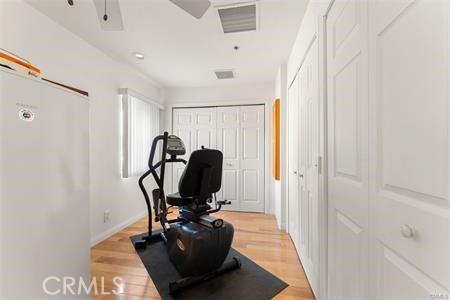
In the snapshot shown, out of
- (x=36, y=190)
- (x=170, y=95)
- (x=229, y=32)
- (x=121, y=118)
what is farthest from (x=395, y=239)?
(x=170, y=95)

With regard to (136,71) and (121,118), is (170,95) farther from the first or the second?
(121,118)

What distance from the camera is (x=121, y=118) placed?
303cm

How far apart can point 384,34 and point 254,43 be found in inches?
72.9

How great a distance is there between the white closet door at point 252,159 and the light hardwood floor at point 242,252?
73 centimetres

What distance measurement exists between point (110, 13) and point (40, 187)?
1.49 meters

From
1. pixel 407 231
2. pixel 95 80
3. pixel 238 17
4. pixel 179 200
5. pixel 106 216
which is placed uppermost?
pixel 238 17

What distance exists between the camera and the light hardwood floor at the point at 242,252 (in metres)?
1.67

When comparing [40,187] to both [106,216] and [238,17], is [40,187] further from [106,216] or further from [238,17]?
[238,17]

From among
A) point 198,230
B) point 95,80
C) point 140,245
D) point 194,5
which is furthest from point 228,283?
point 95,80

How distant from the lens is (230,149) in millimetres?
3986

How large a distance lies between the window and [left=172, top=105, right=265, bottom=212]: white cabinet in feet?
2.58

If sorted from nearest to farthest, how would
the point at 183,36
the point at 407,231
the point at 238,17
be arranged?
the point at 407,231 < the point at 238,17 < the point at 183,36

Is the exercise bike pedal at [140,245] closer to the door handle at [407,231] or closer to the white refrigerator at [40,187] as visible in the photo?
the white refrigerator at [40,187]

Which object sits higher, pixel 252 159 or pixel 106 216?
pixel 252 159
